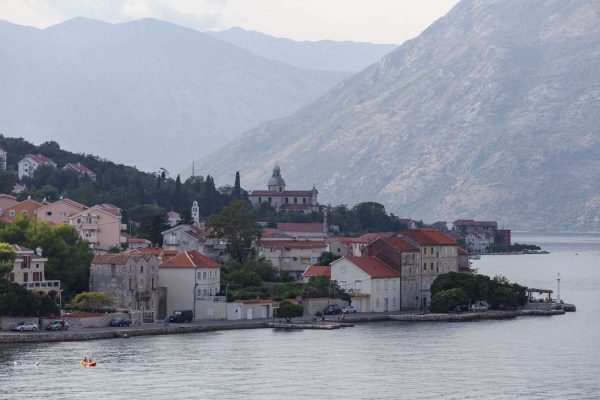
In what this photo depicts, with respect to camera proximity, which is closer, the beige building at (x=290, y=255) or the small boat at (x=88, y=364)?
the small boat at (x=88, y=364)

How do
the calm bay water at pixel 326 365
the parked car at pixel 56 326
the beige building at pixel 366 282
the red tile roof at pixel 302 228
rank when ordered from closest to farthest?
1. the calm bay water at pixel 326 365
2. the parked car at pixel 56 326
3. the beige building at pixel 366 282
4. the red tile roof at pixel 302 228

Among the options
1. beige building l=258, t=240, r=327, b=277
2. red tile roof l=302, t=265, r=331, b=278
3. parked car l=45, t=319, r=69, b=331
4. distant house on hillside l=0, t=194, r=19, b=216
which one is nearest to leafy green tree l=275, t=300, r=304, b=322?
red tile roof l=302, t=265, r=331, b=278

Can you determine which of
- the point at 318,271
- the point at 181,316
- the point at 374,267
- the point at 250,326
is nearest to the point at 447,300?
the point at 374,267

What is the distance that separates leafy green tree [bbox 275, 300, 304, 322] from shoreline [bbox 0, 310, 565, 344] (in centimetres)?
101

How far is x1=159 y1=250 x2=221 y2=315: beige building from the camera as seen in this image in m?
100

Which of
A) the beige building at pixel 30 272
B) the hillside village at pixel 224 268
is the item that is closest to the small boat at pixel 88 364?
the hillside village at pixel 224 268

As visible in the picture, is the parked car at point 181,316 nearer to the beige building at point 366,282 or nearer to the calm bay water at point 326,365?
the calm bay water at point 326,365

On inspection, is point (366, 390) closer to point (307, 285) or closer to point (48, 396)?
point (48, 396)

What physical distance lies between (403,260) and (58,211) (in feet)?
109

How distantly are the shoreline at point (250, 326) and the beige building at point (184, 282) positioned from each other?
3.23 meters

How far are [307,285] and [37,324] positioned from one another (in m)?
24.8

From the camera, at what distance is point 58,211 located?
433 ft

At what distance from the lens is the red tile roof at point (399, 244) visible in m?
112

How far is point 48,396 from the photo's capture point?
6850 cm
